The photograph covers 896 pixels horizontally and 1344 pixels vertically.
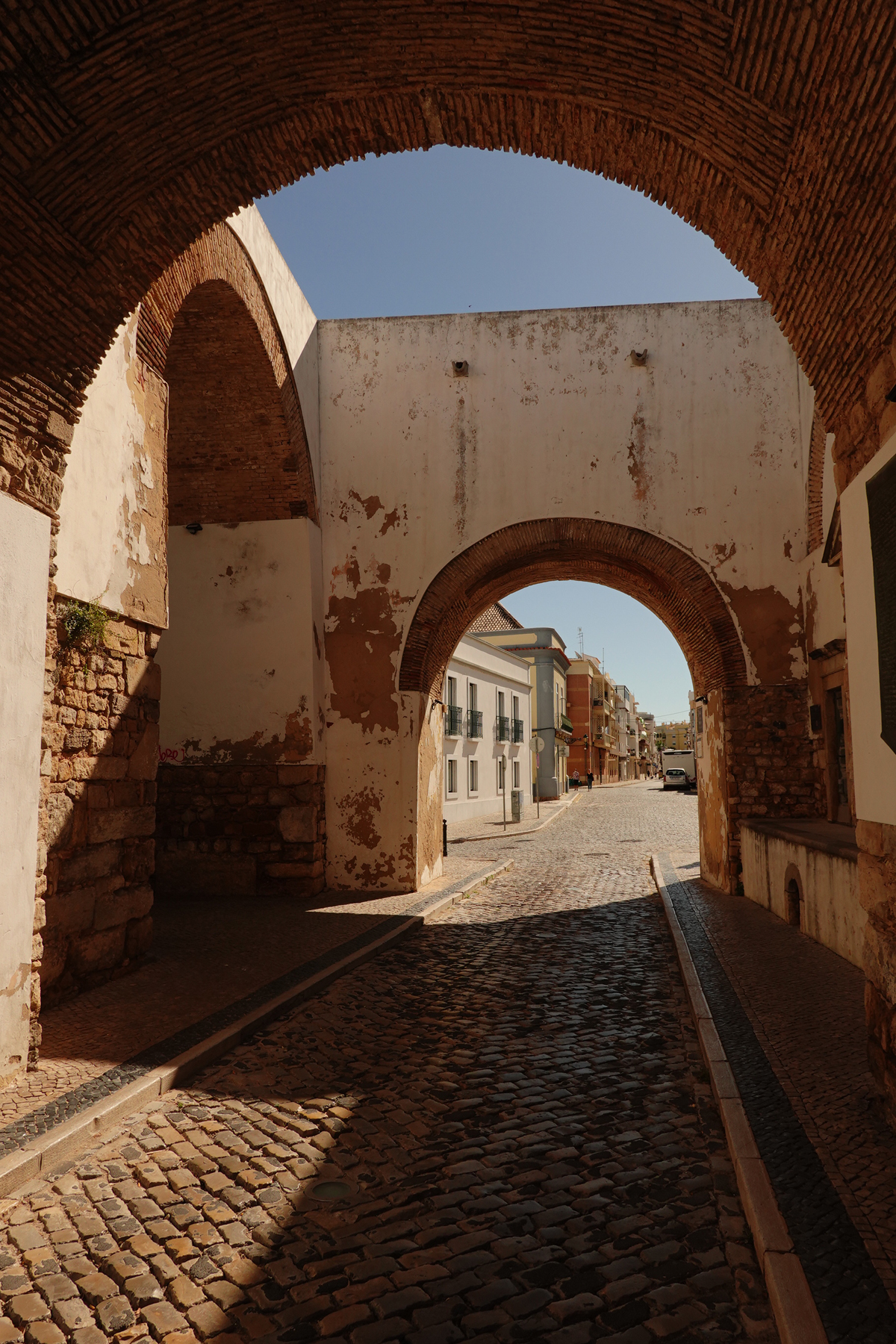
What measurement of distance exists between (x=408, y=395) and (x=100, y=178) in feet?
22.9

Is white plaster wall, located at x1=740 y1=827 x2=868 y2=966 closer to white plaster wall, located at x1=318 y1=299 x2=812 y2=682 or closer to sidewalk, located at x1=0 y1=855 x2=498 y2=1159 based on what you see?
white plaster wall, located at x1=318 y1=299 x2=812 y2=682

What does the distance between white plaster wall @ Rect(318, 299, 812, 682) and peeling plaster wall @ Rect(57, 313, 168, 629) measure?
420 cm

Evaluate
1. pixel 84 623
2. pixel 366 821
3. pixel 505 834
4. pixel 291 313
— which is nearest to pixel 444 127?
pixel 84 623

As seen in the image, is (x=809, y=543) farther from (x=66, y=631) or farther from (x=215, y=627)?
(x=66, y=631)

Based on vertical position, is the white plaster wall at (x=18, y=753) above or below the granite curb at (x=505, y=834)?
above

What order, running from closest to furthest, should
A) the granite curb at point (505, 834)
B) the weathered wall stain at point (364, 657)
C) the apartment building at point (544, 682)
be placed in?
the weathered wall stain at point (364, 657), the granite curb at point (505, 834), the apartment building at point (544, 682)

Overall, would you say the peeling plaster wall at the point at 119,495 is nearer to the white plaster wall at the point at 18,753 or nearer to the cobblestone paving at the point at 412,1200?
the white plaster wall at the point at 18,753

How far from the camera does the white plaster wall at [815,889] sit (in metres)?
5.98

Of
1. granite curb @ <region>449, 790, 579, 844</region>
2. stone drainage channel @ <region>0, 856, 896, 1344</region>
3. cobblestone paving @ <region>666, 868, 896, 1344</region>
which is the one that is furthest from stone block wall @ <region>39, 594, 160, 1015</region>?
granite curb @ <region>449, 790, 579, 844</region>

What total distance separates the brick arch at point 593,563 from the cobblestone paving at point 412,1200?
545 centimetres

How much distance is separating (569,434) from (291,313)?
3.42m

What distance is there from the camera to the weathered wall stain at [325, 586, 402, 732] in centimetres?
1031

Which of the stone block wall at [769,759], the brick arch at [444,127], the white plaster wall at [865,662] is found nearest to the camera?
the brick arch at [444,127]

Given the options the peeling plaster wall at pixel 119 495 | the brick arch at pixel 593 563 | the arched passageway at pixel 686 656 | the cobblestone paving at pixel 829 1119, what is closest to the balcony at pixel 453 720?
the arched passageway at pixel 686 656
